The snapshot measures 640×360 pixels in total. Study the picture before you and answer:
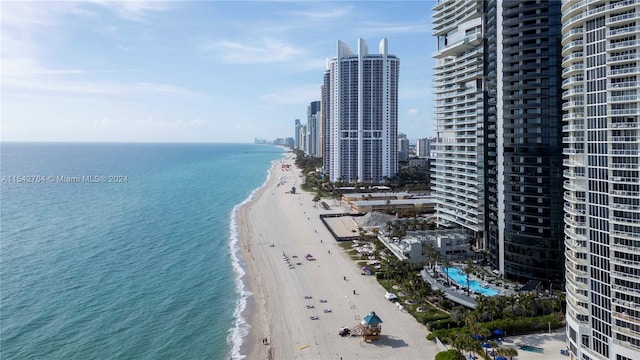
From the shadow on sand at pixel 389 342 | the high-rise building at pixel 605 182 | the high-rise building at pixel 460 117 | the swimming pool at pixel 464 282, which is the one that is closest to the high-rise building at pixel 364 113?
the high-rise building at pixel 460 117

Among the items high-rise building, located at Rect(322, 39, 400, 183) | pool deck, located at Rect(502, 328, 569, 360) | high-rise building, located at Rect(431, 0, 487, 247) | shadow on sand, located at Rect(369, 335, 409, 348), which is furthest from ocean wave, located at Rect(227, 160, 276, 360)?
high-rise building, located at Rect(322, 39, 400, 183)

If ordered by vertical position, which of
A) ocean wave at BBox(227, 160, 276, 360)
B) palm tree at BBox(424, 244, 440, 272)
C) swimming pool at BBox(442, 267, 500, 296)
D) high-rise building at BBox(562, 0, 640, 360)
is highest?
high-rise building at BBox(562, 0, 640, 360)

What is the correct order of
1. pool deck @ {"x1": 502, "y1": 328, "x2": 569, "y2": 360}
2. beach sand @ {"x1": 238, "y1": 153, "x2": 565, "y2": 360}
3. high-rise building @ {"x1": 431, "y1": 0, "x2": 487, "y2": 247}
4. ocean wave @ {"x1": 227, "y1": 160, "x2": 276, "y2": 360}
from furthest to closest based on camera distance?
high-rise building @ {"x1": 431, "y1": 0, "x2": 487, "y2": 247} → ocean wave @ {"x1": 227, "y1": 160, "x2": 276, "y2": 360} → beach sand @ {"x1": 238, "y1": 153, "x2": 565, "y2": 360} → pool deck @ {"x1": 502, "y1": 328, "x2": 569, "y2": 360}

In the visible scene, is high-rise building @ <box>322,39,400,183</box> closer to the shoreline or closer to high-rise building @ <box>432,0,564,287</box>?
the shoreline

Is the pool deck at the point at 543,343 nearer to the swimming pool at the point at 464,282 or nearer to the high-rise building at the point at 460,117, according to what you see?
the swimming pool at the point at 464,282

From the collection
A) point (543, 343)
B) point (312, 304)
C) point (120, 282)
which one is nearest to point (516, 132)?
point (543, 343)

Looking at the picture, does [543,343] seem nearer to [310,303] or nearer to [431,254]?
[431,254]
